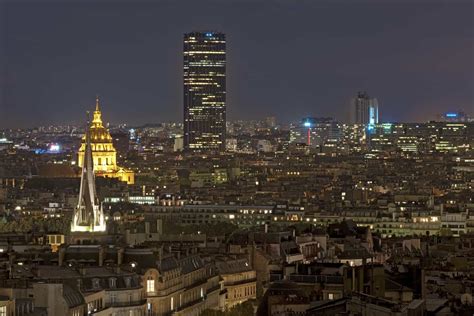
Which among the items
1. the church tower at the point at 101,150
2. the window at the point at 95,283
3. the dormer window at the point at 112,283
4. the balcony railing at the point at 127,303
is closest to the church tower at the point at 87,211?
the balcony railing at the point at 127,303

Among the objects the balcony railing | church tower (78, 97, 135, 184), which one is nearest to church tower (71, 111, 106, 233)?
the balcony railing

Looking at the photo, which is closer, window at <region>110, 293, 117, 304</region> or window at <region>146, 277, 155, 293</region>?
window at <region>110, 293, 117, 304</region>

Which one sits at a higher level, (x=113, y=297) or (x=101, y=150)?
(x=101, y=150)

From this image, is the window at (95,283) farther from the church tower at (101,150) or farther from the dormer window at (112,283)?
the church tower at (101,150)

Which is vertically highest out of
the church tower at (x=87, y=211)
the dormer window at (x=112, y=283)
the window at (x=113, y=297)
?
the church tower at (x=87, y=211)

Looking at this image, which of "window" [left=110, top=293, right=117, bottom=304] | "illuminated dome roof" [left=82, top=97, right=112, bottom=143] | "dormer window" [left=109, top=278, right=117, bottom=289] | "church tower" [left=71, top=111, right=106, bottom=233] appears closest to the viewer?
"window" [left=110, top=293, right=117, bottom=304]

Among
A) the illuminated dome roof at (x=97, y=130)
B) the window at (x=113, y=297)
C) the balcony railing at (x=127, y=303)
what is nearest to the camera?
the balcony railing at (x=127, y=303)

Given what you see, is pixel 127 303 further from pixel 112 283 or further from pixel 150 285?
pixel 150 285

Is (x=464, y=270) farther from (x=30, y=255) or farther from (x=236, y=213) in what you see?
(x=236, y=213)

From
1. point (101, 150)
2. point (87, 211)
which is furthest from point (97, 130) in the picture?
point (87, 211)

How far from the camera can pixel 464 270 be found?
206 feet

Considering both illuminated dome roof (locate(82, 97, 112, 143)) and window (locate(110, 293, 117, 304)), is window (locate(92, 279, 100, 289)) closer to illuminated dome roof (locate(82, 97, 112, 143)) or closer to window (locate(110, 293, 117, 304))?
window (locate(110, 293, 117, 304))

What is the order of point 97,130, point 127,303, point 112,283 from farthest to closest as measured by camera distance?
point 97,130
point 127,303
point 112,283

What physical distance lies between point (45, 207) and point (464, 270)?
65.7m
